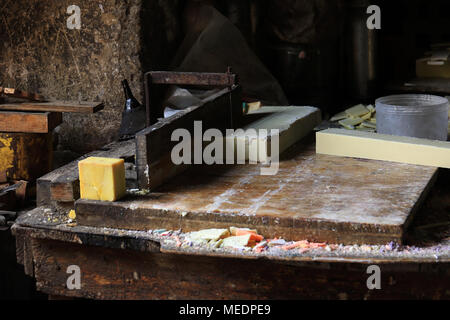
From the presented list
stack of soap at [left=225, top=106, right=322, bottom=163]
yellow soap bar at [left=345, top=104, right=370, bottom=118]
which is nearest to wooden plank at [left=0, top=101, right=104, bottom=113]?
stack of soap at [left=225, top=106, right=322, bottom=163]

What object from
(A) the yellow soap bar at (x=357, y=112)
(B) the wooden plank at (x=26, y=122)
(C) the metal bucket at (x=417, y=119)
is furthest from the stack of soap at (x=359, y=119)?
(B) the wooden plank at (x=26, y=122)

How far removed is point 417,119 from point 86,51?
186 centimetres

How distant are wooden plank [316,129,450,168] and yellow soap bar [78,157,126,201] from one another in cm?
94

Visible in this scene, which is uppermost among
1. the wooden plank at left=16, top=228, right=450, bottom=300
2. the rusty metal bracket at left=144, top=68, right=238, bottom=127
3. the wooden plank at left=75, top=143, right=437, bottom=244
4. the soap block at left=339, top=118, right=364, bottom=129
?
the rusty metal bracket at left=144, top=68, right=238, bottom=127

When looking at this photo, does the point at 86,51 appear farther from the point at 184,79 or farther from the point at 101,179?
the point at 101,179

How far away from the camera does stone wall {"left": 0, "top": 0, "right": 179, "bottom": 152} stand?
365cm

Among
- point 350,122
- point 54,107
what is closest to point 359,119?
point 350,122

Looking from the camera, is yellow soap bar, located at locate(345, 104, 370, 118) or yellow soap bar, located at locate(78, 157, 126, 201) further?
yellow soap bar, located at locate(345, 104, 370, 118)

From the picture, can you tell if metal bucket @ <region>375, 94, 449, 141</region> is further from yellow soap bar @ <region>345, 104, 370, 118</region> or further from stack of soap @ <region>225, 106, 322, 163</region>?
yellow soap bar @ <region>345, 104, 370, 118</region>

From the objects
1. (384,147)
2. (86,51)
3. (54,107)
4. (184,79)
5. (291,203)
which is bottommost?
(291,203)

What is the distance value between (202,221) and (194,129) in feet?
2.18

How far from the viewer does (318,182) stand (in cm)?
247

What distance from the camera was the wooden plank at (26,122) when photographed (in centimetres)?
318

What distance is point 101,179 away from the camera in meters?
2.29
